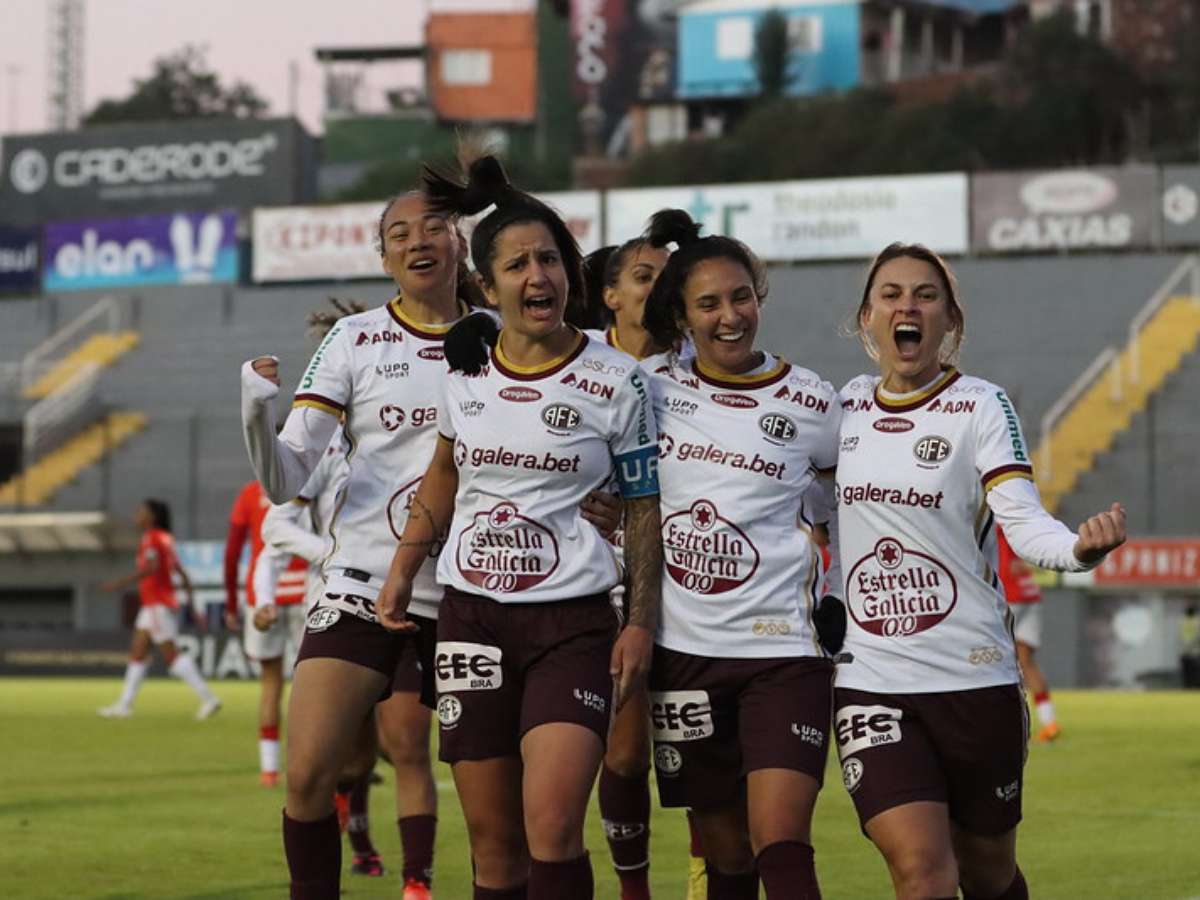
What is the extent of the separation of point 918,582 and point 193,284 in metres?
48.7

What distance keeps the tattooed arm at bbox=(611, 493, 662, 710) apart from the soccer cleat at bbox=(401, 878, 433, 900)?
93.8 inches

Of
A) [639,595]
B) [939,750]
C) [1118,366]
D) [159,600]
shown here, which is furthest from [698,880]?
[1118,366]

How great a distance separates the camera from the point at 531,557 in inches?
270

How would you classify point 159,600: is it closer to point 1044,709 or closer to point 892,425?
point 1044,709

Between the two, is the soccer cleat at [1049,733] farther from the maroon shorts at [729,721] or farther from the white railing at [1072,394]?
the white railing at [1072,394]

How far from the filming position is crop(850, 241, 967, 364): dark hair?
271 inches

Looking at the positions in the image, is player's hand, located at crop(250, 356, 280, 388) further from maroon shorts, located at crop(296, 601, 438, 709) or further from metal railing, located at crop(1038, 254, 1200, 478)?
metal railing, located at crop(1038, 254, 1200, 478)

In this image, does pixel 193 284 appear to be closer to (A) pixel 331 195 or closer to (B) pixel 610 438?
(A) pixel 331 195

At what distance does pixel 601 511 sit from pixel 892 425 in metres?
0.87

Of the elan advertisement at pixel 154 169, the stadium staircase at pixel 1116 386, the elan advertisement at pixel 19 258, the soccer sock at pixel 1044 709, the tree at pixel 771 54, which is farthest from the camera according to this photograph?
the tree at pixel 771 54

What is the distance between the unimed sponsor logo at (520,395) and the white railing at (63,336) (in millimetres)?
46063

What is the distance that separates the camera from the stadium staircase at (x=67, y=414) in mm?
48156

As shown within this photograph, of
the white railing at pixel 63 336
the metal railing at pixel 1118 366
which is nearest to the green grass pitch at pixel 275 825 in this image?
the metal railing at pixel 1118 366

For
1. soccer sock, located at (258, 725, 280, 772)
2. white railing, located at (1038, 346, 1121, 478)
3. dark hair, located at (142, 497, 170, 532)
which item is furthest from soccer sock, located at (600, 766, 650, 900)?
white railing, located at (1038, 346, 1121, 478)
